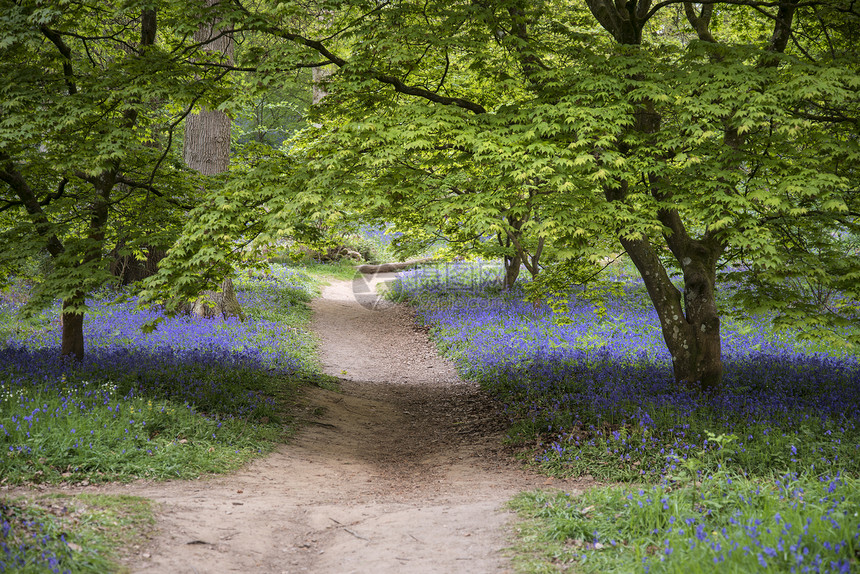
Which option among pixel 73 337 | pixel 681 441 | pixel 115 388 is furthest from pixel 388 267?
pixel 681 441

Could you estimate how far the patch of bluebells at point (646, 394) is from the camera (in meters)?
6.00

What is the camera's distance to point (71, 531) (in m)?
4.03

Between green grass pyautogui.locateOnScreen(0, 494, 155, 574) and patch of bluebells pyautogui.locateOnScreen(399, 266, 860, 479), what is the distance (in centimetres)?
436

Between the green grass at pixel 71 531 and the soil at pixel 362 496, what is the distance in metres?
0.17

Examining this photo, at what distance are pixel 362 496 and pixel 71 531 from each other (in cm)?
293

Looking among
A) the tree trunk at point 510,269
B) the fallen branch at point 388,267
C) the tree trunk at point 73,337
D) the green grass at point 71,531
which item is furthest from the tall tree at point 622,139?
the fallen branch at point 388,267

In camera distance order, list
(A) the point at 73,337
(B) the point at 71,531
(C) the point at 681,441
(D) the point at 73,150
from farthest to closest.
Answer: (A) the point at 73,337, (D) the point at 73,150, (C) the point at 681,441, (B) the point at 71,531

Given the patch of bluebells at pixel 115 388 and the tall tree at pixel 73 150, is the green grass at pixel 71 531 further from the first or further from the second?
the tall tree at pixel 73 150

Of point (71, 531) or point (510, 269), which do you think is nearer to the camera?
point (71, 531)

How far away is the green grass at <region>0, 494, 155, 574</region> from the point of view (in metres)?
3.48

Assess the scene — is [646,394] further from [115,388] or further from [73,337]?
[73,337]

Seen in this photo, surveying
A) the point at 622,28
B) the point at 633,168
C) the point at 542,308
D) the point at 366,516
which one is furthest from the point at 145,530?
the point at 542,308

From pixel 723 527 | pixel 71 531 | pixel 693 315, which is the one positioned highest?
pixel 693 315

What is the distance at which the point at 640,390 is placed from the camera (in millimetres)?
8109
